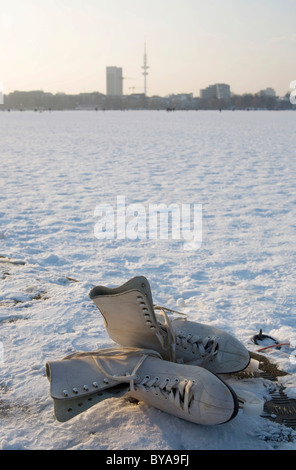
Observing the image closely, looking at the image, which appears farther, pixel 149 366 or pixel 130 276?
pixel 130 276

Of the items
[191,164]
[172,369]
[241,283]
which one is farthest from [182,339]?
[191,164]

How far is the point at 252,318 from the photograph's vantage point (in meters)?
3.51

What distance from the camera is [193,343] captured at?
94.5 inches

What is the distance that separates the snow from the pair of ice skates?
10 cm

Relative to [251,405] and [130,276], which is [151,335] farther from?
[130,276]

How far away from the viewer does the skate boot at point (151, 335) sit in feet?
7.41

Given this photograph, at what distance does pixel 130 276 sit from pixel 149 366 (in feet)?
7.91

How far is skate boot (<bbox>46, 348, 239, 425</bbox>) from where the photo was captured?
75.0 inches

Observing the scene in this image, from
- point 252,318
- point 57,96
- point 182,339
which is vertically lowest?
point 252,318

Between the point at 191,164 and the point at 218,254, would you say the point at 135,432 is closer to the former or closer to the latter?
the point at 218,254

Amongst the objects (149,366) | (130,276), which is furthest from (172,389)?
(130,276)

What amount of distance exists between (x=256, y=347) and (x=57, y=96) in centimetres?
18069

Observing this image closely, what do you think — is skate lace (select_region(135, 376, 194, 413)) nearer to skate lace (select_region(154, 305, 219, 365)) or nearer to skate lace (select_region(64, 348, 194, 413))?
skate lace (select_region(64, 348, 194, 413))

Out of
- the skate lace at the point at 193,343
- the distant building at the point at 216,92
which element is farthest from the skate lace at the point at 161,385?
the distant building at the point at 216,92
